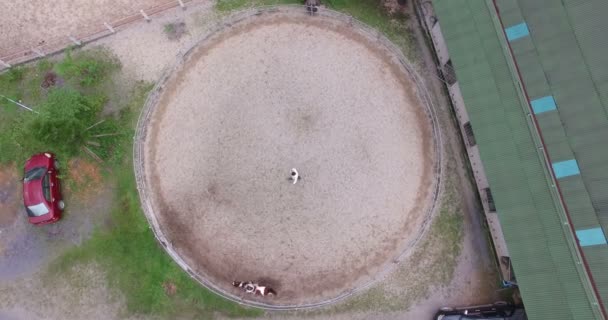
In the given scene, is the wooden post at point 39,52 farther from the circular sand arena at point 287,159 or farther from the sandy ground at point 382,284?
the sandy ground at point 382,284

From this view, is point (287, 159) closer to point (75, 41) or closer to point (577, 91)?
point (75, 41)

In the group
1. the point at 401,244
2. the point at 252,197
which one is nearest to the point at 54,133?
the point at 252,197

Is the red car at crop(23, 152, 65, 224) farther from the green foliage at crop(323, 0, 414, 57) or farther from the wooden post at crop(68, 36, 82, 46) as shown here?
the green foliage at crop(323, 0, 414, 57)

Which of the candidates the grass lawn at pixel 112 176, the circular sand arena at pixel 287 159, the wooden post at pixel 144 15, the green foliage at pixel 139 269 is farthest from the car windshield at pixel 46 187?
the wooden post at pixel 144 15

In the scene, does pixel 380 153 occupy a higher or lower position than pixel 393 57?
lower

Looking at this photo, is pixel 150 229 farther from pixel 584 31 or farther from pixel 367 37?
pixel 584 31

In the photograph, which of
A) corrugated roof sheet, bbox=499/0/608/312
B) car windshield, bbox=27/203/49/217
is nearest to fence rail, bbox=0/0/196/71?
car windshield, bbox=27/203/49/217
